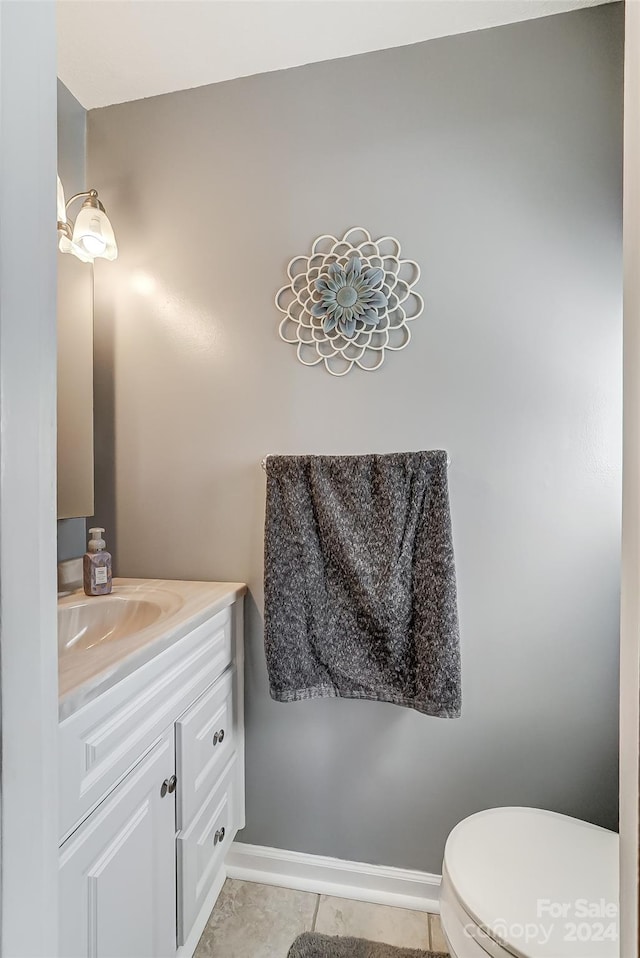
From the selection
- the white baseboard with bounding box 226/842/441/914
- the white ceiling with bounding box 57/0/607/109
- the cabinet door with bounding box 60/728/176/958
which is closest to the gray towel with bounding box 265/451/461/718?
the cabinet door with bounding box 60/728/176/958

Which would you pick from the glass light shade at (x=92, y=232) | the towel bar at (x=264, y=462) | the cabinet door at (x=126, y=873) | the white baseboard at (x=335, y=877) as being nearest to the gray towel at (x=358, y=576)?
the towel bar at (x=264, y=462)

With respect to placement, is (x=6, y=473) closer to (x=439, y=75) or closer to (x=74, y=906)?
(x=74, y=906)

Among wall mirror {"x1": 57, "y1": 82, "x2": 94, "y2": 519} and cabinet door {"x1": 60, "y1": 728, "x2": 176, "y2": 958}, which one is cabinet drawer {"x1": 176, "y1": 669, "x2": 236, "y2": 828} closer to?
cabinet door {"x1": 60, "y1": 728, "x2": 176, "y2": 958}

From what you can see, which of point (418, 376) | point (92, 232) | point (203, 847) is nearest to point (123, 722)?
point (203, 847)

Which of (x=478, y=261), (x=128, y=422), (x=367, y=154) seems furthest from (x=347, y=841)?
(x=367, y=154)

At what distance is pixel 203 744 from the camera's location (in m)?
1.22

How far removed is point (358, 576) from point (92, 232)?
3.83 feet

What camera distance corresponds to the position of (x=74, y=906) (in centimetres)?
74

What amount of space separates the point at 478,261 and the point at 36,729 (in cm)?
140

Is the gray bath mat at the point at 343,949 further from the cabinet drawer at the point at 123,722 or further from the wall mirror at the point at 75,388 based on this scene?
the wall mirror at the point at 75,388

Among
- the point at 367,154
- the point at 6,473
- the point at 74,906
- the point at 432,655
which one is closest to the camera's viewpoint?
the point at 6,473

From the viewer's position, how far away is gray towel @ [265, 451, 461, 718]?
1309 mm

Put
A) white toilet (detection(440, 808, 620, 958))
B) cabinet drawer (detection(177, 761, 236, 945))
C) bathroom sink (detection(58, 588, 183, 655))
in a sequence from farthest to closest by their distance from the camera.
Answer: bathroom sink (detection(58, 588, 183, 655)), cabinet drawer (detection(177, 761, 236, 945)), white toilet (detection(440, 808, 620, 958))

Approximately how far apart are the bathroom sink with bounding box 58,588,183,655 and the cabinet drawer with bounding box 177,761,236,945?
47 centimetres
